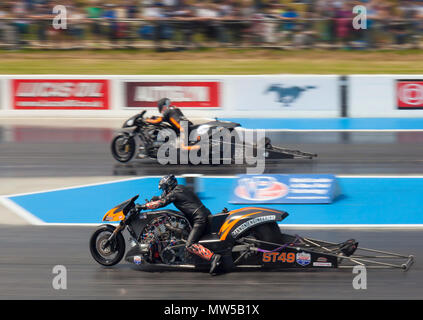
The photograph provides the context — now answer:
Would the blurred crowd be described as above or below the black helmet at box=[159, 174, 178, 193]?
above

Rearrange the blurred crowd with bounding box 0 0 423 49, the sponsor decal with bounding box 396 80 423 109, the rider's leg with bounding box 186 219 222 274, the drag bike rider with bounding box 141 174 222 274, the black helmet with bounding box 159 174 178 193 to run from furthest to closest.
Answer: the blurred crowd with bounding box 0 0 423 49 < the sponsor decal with bounding box 396 80 423 109 < the black helmet with bounding box 159 174 178 193 < the drag bike rider with bounding box 141 174 222 274 < the rider's leg with bounding box 186 219 222 274

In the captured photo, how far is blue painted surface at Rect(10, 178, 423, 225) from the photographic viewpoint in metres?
11.3

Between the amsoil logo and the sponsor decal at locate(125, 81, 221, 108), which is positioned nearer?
the amsoil logo

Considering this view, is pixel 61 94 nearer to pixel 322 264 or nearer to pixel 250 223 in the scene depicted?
pixel 250 223

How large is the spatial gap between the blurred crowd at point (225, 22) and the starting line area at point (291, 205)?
39.9 feet

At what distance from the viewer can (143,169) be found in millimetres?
14938

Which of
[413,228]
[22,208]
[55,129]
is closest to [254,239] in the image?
[413,228]

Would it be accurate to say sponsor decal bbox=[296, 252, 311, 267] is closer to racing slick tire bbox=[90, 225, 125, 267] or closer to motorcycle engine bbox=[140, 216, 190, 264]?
motorcycle engine bbox=[140, 216, 190, 264]

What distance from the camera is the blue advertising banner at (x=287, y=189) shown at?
12.1 metres

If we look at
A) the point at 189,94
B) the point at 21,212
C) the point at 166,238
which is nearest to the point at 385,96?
the point at 189,94

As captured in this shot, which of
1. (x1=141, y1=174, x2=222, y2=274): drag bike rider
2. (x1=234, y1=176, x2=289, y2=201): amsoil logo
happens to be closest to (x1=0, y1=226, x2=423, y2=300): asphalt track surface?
(x1=141, y1=174, x2=222, y2=274): drag bike rider

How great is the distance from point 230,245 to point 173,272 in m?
A: 0.89

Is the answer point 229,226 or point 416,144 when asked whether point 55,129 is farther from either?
point 229,226

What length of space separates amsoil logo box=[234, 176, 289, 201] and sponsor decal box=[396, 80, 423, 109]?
8796 millimetres
